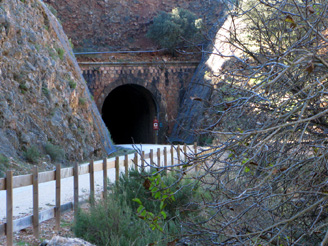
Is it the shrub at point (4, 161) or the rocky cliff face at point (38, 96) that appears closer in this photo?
the shrub at point (4, 161)

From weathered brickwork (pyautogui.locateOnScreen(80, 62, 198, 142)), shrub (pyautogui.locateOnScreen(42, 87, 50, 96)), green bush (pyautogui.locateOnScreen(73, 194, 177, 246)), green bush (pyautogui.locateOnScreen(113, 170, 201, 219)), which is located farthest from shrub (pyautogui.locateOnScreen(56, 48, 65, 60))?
green bush (pyautogui.locateOnScreen(73, 194, 177, 246))

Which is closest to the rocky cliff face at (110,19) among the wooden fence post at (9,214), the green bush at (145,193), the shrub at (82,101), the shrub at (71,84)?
the shrub at (82,101)

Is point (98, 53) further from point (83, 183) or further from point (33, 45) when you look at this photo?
point (83, 183)

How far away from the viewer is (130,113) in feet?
131

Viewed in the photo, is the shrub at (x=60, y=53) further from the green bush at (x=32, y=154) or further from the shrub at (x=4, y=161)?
the shrub at (x=4, y=161)

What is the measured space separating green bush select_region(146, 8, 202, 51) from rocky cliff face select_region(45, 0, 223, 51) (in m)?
1.17

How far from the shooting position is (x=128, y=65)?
30.2 m

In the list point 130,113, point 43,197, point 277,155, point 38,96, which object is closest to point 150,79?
point 130,113

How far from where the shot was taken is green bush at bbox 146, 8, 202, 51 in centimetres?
3384

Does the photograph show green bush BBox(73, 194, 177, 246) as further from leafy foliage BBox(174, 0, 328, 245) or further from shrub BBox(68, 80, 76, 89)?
shrub BBox(68, 80, 76, 89)

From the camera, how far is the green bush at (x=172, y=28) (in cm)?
3384

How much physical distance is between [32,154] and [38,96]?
2713mm

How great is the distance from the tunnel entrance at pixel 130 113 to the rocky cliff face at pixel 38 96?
43.9ft

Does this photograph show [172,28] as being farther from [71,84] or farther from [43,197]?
[43,197]
